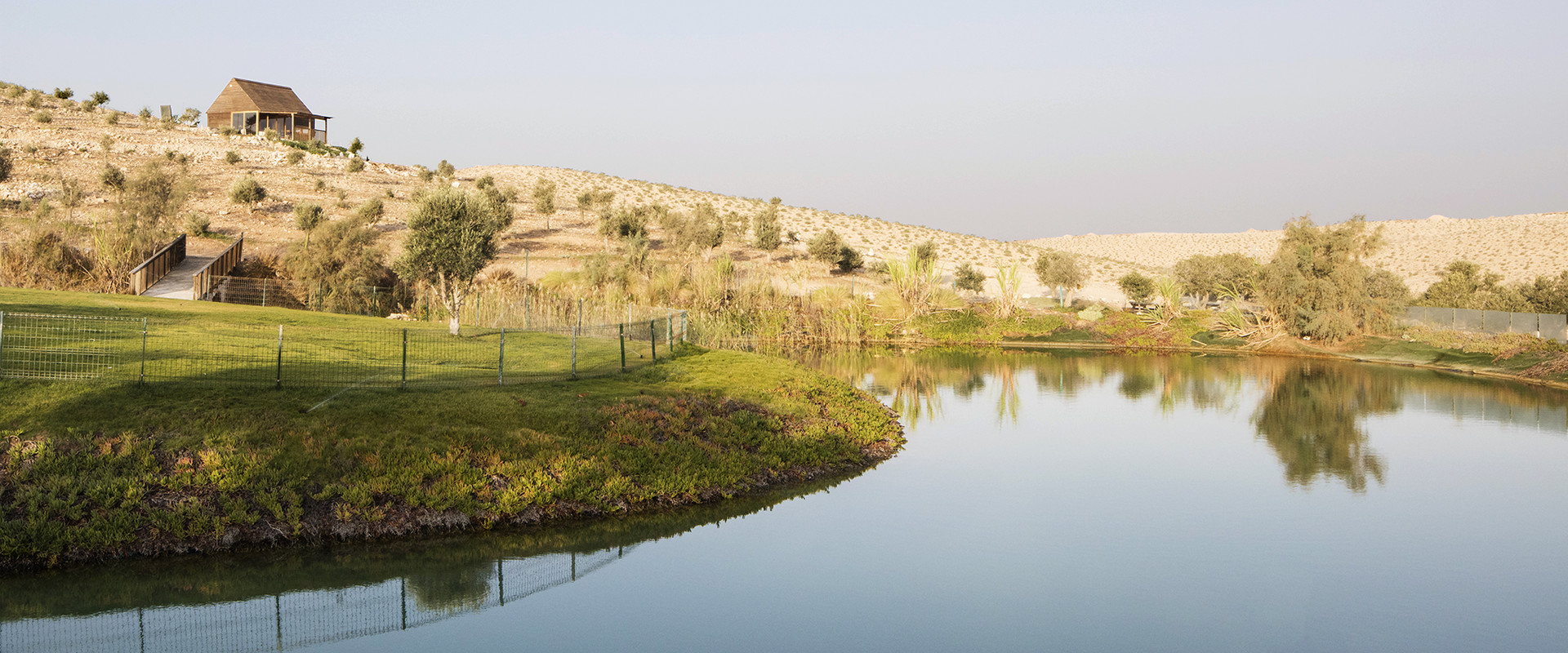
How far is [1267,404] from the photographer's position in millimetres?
23828

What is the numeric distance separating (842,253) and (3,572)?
46650mm

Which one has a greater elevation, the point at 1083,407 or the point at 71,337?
the point at 71,337

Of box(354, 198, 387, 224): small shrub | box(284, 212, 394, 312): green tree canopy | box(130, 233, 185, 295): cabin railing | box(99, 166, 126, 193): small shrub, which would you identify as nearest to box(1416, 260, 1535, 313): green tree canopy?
box(284, 212, 394, 312): green tree canopy

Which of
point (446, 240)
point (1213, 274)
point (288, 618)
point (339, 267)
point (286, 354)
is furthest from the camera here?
point (1213, 274)

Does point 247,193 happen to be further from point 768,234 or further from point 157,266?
point 768,234

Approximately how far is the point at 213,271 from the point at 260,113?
167ft

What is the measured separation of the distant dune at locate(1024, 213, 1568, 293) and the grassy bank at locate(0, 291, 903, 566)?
56.9 m

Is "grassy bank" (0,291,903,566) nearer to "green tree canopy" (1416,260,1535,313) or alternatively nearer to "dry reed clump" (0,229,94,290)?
"dry reed clump" (0,229,94,290)

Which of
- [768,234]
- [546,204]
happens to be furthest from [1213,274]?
[546,204]

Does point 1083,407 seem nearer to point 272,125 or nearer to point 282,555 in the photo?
point 282,555

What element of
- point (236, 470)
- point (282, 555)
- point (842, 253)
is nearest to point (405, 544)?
point (282, 555)

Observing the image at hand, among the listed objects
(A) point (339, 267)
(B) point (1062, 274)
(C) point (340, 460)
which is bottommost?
(C) point (340, 460)

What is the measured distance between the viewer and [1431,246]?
94.6 meters

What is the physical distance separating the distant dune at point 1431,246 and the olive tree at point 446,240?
5340 centimetres
